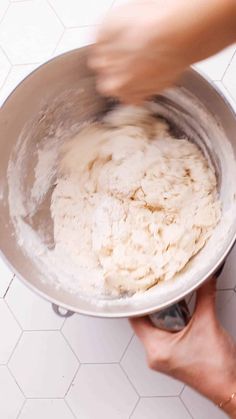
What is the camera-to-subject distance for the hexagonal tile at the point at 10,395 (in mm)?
883

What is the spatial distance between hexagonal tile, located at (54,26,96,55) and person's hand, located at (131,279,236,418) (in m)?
0.46

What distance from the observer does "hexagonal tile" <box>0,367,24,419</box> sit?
0.88 m

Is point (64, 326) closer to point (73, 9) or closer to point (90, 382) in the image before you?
point (90, 382)

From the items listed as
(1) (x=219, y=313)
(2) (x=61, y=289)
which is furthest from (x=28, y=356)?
(1) (x=219, y=313)

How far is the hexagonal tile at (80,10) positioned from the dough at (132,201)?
0.63 ft

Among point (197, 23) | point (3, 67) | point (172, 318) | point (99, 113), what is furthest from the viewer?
point (3, 67)

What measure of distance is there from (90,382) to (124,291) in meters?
0.18

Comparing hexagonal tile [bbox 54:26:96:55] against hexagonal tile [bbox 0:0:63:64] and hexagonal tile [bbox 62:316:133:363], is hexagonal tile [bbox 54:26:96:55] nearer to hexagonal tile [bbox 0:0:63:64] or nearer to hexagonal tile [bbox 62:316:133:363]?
hexagonal tile [bbox 0:0:63:64]

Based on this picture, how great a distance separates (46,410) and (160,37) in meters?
0.59

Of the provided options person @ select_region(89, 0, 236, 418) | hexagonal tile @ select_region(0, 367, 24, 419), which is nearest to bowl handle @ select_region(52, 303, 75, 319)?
hexagonal tile @ select_region(0, 367, 24, 419)

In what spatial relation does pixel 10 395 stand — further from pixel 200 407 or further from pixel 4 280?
pixel 200 407

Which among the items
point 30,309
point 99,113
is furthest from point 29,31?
point 30,309

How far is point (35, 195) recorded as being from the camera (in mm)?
817

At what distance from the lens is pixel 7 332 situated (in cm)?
89
